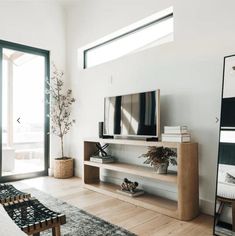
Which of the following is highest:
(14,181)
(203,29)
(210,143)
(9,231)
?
(203,29)

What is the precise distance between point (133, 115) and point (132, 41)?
127 cm

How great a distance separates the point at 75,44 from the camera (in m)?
4.32

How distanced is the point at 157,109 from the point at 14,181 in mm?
2733

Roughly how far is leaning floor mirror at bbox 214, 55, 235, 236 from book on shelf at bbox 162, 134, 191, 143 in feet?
1.13

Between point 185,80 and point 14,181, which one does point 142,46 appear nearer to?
point 185,80

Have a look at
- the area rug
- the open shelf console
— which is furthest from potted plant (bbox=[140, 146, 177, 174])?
the area rug

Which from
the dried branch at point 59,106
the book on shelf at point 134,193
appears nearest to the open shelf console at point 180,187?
the book on shelf at point 134,193

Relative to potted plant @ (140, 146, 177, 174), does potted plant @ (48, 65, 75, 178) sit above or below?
above

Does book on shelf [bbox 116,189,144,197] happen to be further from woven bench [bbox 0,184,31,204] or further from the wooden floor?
woven bench [bbox 0,184,31,204]

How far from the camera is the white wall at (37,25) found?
3.77 meters

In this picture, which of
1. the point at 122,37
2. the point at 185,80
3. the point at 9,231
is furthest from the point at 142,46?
the point at 9,231

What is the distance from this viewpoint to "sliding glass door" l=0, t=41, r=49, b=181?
3.87 meters

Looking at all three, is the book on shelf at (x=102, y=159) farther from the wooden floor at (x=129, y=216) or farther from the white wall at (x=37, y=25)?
the white wall at (x=37, y=25)

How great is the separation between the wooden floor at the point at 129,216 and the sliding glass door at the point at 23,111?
94 centimetres
